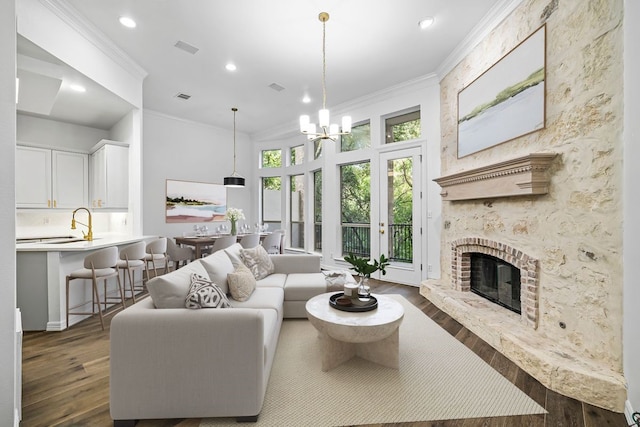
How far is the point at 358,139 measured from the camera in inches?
227

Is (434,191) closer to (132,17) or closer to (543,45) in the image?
(543,45)

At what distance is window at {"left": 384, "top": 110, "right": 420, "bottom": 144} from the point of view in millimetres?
5012

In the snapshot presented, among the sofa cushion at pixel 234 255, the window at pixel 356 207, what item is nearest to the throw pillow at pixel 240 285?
the sofa cushion at pixel 234 255

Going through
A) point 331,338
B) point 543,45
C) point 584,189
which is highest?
point 543,45

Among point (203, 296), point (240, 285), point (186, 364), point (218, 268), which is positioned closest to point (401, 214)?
point (240, 285)

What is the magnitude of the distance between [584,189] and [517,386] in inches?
60.9

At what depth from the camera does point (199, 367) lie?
5.53ft

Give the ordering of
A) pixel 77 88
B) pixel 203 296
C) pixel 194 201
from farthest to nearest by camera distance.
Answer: pixel 194 201 < pixel 77 88 < pixel 203 296

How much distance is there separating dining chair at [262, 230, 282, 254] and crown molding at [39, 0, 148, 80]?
3367mm

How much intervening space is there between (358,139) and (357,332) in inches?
173

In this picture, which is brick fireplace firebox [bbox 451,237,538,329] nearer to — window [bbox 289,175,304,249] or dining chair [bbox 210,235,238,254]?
dining chair [bbox 210,235,238,254]

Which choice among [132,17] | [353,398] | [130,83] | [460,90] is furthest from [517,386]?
[130,83]

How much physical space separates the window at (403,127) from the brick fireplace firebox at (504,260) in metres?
2.08

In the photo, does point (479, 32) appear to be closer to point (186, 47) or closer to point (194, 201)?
point (186, 47)
